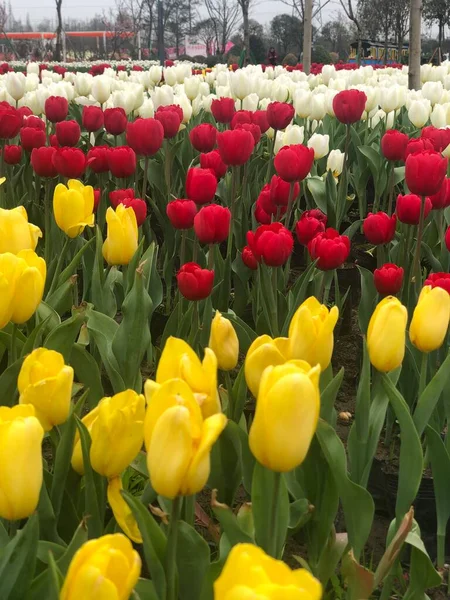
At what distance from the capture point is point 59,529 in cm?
130

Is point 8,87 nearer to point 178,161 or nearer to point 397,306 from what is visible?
point 178,161

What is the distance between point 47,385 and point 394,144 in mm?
1941

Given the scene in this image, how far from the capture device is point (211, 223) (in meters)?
1.92

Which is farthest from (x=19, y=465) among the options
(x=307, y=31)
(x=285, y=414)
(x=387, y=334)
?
(x=307, y=31)

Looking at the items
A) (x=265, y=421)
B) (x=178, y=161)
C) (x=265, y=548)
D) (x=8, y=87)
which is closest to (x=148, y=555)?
(x=265, y=548)

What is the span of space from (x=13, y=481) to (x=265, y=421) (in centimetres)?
28

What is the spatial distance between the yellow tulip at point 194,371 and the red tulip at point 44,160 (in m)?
1.73

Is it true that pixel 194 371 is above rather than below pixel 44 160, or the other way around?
below

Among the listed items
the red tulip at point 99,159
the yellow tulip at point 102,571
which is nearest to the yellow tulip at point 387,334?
the yellow tulip at point 102,571

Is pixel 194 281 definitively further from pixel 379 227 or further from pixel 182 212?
pixel 379 227

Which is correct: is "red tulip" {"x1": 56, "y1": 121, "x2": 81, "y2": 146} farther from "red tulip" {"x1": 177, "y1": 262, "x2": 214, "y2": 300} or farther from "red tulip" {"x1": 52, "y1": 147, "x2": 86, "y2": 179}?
"red tulip" {"x1": 177, "y1": 262, "x2": 214, "y2": 300}

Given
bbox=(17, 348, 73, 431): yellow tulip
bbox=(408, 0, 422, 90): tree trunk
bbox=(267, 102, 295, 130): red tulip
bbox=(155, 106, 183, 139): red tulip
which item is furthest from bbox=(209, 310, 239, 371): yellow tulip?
bbox=(408, 0, 422, 90): tree trunk

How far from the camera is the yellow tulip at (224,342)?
129 centimetres

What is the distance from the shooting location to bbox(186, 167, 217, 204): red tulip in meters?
2.13
